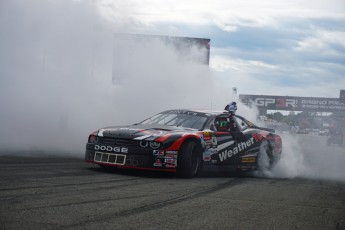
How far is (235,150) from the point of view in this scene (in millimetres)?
9602

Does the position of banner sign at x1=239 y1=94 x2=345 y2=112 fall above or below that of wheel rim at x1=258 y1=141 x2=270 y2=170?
above

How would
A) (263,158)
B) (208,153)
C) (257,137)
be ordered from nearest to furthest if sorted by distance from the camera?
(208,153)
(257,137)
(263,158)

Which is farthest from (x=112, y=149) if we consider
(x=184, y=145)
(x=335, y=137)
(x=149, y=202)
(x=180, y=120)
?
(x=335, y=137)

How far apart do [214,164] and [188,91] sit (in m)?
11.0

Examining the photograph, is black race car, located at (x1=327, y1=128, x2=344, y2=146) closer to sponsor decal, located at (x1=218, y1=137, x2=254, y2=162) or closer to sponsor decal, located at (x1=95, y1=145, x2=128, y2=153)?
sponsor decal, located at (x1=218, y1=137, x2=254, y2=162)

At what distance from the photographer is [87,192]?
19.3 feet

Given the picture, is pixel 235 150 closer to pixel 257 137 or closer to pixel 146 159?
pixel 257 137

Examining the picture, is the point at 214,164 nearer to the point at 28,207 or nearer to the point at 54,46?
the point at 28,207

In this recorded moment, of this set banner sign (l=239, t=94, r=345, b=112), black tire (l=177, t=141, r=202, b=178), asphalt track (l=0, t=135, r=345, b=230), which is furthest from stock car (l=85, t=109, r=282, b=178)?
banner sign (l=239, t=94, r=345, b=112)

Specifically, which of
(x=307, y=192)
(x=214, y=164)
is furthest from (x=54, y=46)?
(x=307, y=192)

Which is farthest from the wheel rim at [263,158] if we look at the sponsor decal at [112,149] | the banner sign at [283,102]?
the banner sign at [283,102]

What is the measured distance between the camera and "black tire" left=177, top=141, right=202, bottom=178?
8164 millimetres

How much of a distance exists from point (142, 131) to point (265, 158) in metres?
3.33

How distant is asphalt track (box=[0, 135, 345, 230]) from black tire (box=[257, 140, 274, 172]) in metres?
2.03
